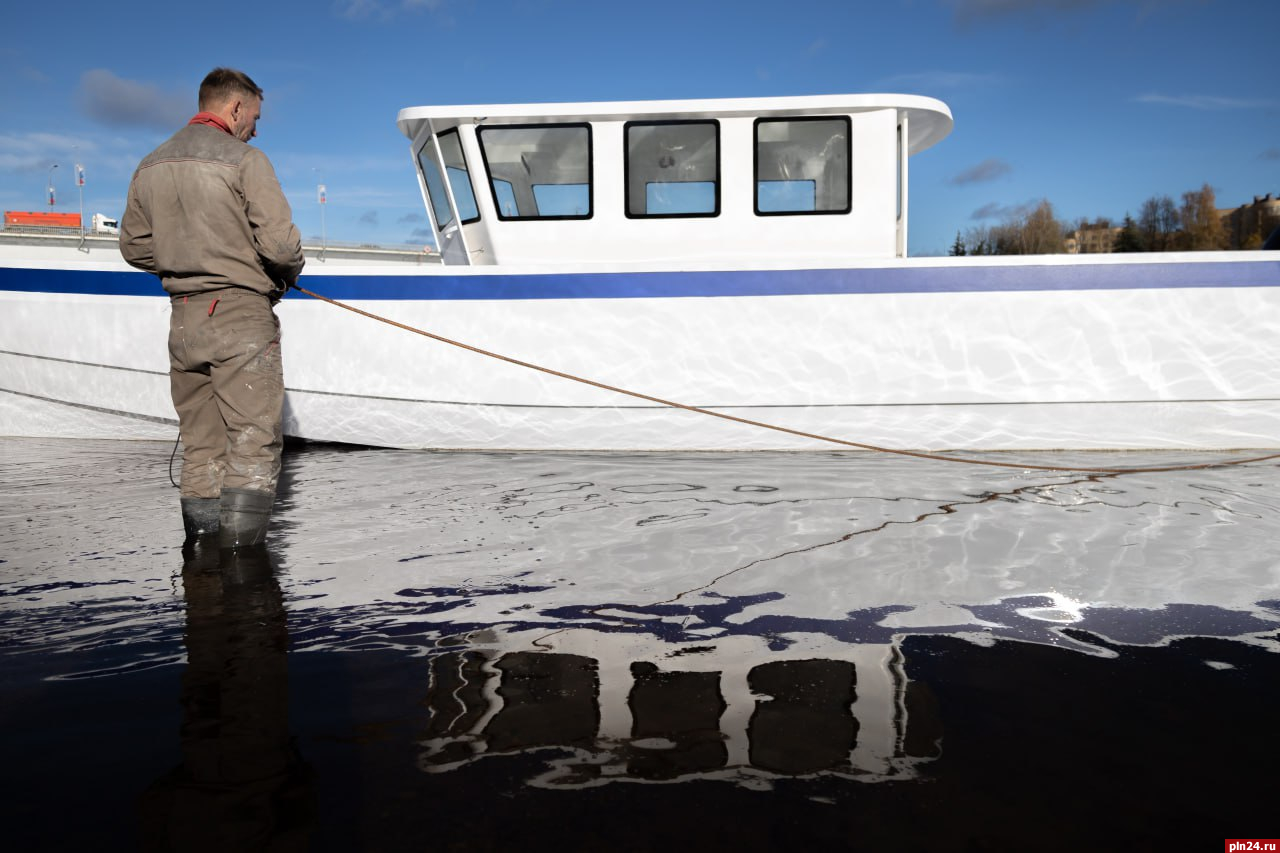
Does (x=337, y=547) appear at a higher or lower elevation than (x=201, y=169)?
lower

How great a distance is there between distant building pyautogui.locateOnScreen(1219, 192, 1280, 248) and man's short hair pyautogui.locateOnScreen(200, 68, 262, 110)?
96448 millimetres

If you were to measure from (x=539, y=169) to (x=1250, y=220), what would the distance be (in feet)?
374

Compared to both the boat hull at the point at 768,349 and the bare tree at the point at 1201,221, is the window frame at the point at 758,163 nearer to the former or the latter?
the boat hull at the point at 768,349

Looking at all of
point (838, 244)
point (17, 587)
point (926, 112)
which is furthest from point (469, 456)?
point (926, 112)

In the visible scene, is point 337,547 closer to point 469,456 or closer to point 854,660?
point 854,660

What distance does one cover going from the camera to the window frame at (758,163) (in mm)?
7055

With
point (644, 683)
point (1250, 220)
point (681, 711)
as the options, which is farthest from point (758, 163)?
point (1250, 220)

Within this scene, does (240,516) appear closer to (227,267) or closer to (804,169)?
(227,267)

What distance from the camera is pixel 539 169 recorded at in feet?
24.1

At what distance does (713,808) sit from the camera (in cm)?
156

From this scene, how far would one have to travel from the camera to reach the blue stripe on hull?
22.6 ft

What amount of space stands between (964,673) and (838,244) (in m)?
5.55

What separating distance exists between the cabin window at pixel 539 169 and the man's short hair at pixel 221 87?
3.68 meters

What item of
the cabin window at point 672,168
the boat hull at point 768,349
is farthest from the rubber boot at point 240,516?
the cabin window at point 672,168
